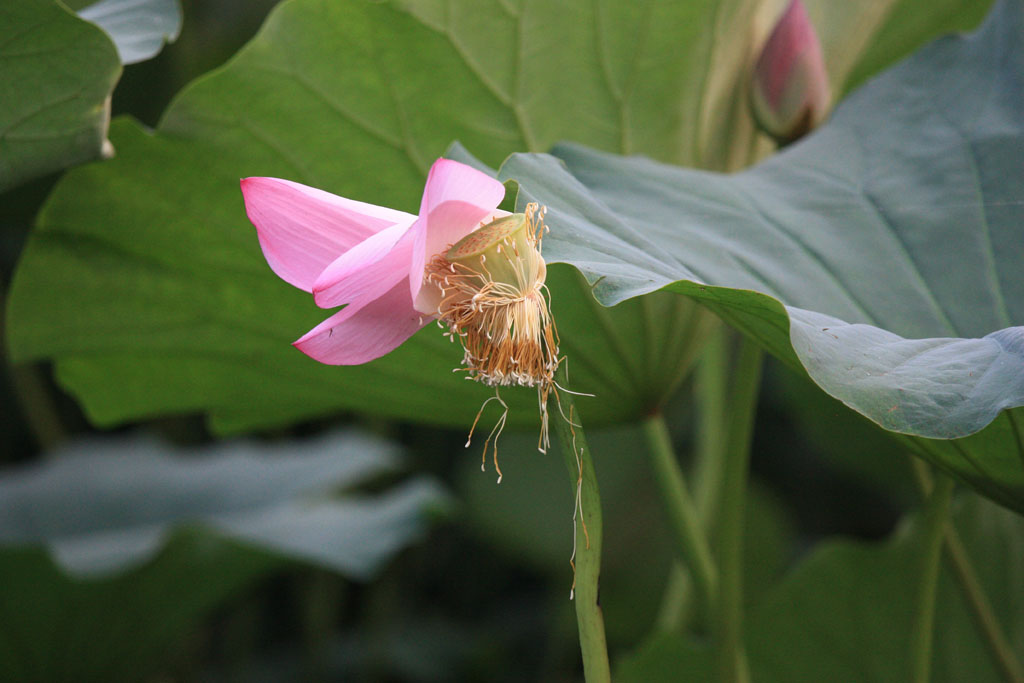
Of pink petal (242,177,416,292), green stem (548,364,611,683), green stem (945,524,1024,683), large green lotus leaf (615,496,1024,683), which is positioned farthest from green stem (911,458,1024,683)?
pink petal (242,177,416,292)

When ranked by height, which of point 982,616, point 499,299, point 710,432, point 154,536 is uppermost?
point 499,299

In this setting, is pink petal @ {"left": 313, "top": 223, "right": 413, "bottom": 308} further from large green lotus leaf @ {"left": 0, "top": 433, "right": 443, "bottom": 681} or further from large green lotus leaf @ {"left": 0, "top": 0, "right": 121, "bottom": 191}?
large green lotus leaf @ {"left": 0, "top": 433, "right": 443, "bottom": 681}

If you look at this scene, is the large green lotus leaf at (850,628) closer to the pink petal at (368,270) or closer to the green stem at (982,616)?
the green stem at (982,616)

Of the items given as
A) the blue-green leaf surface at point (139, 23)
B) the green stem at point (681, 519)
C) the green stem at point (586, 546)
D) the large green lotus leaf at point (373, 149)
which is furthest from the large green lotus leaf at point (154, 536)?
the green stem at point (586, 546)

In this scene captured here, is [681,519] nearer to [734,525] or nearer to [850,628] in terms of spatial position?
[734,525]

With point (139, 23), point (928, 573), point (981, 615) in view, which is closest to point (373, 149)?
point (139, 23)
